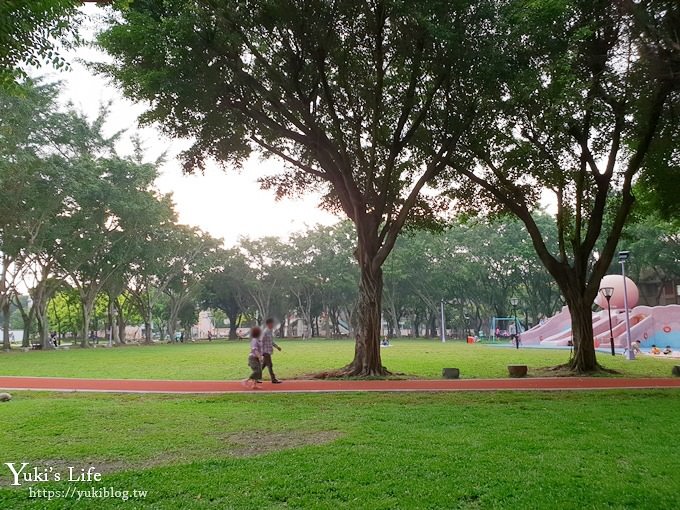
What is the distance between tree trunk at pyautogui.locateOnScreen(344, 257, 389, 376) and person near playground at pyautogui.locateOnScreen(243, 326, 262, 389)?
10.1 ft

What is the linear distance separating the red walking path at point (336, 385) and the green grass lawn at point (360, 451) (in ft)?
7.17

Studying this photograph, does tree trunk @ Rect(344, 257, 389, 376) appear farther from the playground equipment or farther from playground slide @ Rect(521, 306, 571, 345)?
the playground equipment

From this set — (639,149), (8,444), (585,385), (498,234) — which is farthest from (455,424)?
(498,234)

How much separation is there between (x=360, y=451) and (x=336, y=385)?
715cm

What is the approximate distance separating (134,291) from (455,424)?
45.1m

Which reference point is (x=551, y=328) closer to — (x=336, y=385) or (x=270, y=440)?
(x=336, y=385)

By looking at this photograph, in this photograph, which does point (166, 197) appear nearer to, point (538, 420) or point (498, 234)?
point (498, 234)

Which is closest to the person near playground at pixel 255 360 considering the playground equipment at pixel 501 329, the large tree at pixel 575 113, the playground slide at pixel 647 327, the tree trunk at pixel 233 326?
the large tree at pixel 575 113

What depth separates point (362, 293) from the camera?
51.1ft

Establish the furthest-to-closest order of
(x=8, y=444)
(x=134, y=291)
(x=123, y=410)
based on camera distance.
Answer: (x=134, y=291) < (x=123, y=410) < (x=8, y=444)

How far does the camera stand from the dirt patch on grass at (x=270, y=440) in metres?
6.09

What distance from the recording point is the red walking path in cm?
1205

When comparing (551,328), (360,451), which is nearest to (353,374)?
(360,451)

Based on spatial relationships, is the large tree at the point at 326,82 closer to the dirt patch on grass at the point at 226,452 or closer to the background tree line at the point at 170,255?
the background tree line at the point at 170,255
